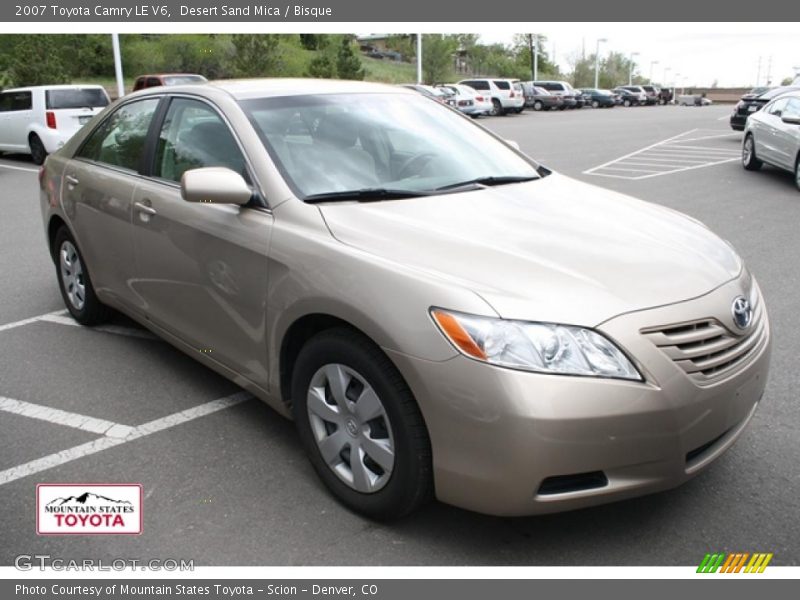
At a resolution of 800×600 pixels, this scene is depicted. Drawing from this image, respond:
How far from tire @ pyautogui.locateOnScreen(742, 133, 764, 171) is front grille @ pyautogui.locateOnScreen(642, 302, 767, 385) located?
39.2 feet

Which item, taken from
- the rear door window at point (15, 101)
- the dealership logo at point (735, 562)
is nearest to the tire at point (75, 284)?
the dealership logo at point (735, 562)

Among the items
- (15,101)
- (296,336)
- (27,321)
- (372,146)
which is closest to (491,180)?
(372,146)

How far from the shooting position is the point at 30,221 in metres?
9.91

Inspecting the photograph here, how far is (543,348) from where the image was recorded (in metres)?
2.58

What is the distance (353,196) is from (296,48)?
2527 inches

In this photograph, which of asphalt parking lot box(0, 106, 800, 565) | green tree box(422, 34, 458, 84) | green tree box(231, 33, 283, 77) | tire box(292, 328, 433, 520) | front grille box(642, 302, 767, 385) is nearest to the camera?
front grille box(642, 302, 767, 385)

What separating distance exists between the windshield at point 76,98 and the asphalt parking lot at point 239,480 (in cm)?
1143

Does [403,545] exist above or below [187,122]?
below

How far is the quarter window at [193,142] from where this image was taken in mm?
3785

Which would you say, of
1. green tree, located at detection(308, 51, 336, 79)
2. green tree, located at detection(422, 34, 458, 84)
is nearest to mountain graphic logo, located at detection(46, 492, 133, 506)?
green tree, located at detection(308, 51, 336, 79)

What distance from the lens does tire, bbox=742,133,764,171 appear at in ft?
44.9

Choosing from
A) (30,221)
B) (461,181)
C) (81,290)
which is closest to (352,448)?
(461,181)

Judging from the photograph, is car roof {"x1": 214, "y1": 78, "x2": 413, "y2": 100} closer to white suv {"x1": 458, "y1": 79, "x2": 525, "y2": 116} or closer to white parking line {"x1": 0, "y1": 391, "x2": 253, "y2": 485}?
white parking line {"x1": 0, "y1": 391, "x2": 253, "y2": 485}
